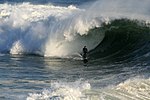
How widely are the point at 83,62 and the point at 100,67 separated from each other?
1.81 m

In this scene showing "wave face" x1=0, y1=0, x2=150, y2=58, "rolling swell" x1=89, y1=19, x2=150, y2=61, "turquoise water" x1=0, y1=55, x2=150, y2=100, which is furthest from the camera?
Answer: "wave face" x1=0, y1=0, x2=150, y2=58

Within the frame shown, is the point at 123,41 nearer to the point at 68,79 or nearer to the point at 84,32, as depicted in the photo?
the point at 84,32

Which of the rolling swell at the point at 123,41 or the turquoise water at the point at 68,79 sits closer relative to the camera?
the turquoise water at the point at 68,79

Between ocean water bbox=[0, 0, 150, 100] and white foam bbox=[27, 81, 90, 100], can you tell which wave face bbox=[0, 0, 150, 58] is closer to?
ocean water bbox=[0, 0, 150, 100]

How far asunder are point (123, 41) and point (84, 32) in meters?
2.46

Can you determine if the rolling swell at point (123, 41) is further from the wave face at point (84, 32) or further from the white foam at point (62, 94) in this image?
the white foam at point (62, 94)

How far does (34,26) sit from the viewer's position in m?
29.5

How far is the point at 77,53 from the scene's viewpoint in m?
25.2

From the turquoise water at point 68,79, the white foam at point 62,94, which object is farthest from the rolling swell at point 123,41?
the white foam at point 62,94

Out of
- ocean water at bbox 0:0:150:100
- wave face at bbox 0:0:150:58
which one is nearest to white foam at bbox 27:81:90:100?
ocean water at bbox 0:0:150:100

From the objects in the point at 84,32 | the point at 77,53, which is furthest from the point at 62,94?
the point at 84,32

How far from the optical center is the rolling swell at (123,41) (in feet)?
75.5

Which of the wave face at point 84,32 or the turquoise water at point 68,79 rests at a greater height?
the wave face at point 84,32

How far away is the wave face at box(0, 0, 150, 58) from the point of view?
990 inches
